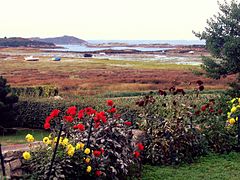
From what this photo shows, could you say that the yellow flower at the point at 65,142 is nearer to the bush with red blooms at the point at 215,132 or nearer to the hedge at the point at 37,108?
the bush with red blooms at the point at 215,132

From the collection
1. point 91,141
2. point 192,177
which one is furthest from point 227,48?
point 91,141

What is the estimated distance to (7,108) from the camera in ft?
45.4

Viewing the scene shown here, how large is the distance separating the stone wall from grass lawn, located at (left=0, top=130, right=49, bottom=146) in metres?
6.18

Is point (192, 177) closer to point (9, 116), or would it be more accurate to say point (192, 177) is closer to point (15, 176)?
point (15, 176)

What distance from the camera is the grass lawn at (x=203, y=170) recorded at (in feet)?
23.5

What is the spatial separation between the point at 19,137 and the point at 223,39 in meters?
7.34

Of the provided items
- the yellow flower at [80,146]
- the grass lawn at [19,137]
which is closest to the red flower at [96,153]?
the yellow flower at [80,146]

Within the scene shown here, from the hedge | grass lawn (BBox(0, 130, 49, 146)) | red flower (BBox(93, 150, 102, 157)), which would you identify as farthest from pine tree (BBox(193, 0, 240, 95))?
red flower (BBox(93, 150, 102, 157))

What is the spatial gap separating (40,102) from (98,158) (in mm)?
8278

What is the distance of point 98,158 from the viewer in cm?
629

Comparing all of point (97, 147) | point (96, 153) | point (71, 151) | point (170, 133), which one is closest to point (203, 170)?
point (170, 133)

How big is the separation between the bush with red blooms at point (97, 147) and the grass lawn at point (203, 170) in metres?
0.40

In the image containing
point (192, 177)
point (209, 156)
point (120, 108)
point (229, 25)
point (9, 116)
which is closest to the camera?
point (192, 177)

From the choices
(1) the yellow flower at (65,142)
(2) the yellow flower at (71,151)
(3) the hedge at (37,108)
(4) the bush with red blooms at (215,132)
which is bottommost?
(3) the hedge at (37,108)
